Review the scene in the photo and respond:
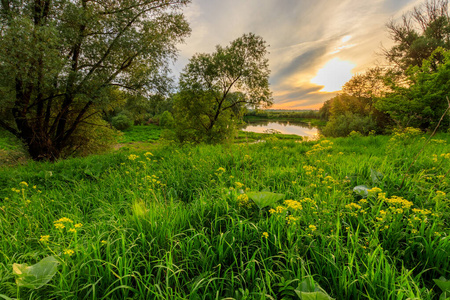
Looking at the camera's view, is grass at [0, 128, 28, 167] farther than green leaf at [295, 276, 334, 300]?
Yes

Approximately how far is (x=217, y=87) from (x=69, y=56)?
11.5 metres

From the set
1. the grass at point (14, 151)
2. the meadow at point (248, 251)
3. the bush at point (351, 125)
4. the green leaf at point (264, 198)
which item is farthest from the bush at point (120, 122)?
the green leaf at point (264, 198)

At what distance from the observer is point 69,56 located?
354 inches

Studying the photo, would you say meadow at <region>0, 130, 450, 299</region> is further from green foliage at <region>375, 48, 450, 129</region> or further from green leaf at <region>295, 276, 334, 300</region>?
green foliage at <region>375, 48, 450, 129</region>

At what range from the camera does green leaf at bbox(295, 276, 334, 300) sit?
42.3 inches

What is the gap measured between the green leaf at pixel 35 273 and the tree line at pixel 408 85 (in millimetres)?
2912

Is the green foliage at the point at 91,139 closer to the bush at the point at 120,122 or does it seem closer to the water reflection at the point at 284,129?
the water reflection at the point at 284,129

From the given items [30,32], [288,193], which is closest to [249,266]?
[288,193]

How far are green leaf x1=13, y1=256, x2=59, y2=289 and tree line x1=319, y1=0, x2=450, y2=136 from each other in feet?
9.56

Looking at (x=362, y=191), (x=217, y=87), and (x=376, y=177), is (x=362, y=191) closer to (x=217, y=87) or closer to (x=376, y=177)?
(x=376, y=177)

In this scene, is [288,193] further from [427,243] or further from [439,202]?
[439,202]

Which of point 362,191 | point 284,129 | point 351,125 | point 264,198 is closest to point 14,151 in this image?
point 264,198

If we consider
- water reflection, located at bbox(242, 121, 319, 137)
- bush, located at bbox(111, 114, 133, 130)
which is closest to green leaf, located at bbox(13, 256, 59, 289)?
water reflection, located at bbox(242, 121, 319, 137)

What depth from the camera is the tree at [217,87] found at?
56.2 feet
